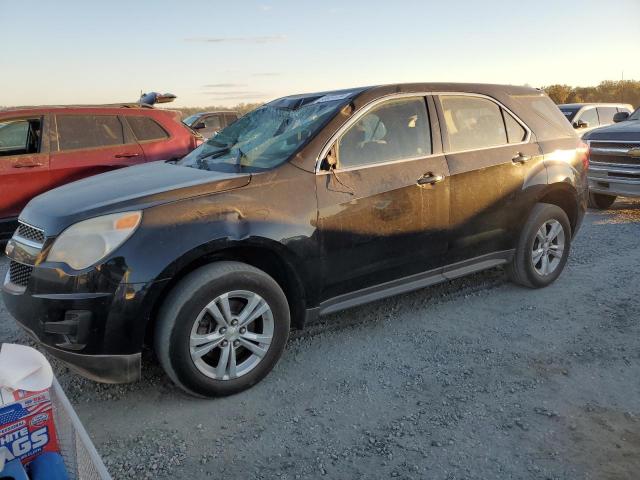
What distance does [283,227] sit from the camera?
10.3ft

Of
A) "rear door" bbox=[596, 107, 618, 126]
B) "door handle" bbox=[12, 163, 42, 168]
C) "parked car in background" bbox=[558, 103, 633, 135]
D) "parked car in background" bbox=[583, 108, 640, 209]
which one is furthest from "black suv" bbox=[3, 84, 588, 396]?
"rear door" bbox=[596, 107, 618, 126]

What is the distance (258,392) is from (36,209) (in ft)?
5.70

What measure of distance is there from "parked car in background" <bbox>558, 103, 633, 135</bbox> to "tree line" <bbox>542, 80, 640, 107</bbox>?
1819 centimetres

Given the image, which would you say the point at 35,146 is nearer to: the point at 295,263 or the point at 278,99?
the point at 278,99

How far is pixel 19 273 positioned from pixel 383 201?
2.28 m

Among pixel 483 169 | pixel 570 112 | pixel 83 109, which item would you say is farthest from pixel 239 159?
pixel 570 112

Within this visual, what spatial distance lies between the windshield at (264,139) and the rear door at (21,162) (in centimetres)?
303

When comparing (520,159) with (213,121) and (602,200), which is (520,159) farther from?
(213,121)

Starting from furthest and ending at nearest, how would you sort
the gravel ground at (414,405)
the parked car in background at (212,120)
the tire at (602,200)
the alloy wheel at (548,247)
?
the parked car in background at (212,120) → the tire at (602,200) → the alloy wheel at (548,247) → the gravel ground at (414,405)

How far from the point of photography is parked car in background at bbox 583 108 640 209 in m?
7.45

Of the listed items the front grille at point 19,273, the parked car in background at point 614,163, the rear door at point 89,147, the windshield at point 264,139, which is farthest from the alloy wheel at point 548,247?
the rear door at point 89,147

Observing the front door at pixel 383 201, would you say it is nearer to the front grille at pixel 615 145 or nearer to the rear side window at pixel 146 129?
the rear side window at pixel 146 129

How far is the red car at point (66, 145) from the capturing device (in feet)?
19.8

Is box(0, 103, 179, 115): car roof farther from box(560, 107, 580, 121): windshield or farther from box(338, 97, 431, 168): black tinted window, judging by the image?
box(560, 107, 580, 121): windshield
